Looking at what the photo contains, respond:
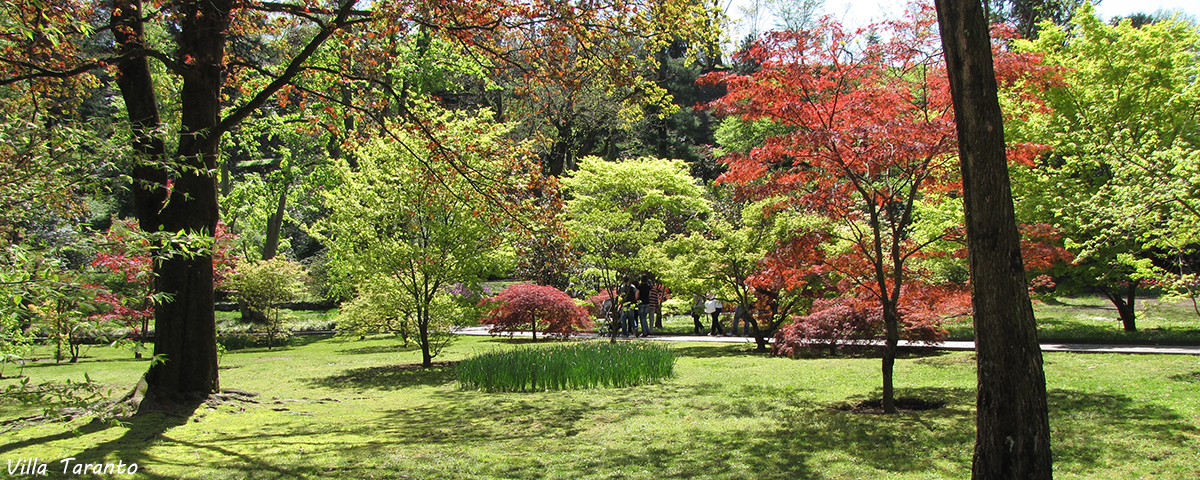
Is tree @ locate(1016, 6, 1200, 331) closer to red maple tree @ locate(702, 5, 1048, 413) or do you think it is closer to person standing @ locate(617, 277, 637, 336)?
red maple tree @ locate(702, 5, 1048, 413)

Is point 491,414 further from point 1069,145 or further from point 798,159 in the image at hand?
point 1069,145

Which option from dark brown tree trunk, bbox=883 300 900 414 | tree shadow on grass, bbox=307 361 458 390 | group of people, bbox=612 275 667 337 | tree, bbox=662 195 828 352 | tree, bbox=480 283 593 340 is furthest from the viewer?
group of people, bbox=612 275 667 337

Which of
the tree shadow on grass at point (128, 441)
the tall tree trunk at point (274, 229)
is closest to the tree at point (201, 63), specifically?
the tree shadow on grass at point (128, 441)

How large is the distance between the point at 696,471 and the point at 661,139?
32.3 m

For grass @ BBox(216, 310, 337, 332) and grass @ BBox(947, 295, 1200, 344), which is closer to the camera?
grass @ BBox(947, 295, 1200, 344)

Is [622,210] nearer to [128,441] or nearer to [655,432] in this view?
[655,432]

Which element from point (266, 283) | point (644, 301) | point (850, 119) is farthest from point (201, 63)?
point (644, 301)

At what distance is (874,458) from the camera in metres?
5.02

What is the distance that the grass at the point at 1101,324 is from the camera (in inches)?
545

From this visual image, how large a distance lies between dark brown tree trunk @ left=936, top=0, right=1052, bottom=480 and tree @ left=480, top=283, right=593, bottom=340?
13948 mm

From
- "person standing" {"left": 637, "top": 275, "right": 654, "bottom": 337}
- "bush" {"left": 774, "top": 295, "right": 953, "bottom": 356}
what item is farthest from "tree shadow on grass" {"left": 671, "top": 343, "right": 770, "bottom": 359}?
"person standing" {"left": 637, "top": 275, "right": 654, "bottom": 337}

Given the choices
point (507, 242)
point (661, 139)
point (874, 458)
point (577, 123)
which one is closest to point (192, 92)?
point (507, 242)

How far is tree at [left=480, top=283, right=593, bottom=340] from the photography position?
17500mm

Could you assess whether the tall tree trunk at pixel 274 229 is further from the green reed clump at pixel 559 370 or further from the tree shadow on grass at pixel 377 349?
the green reed clump at pixel 559 370
